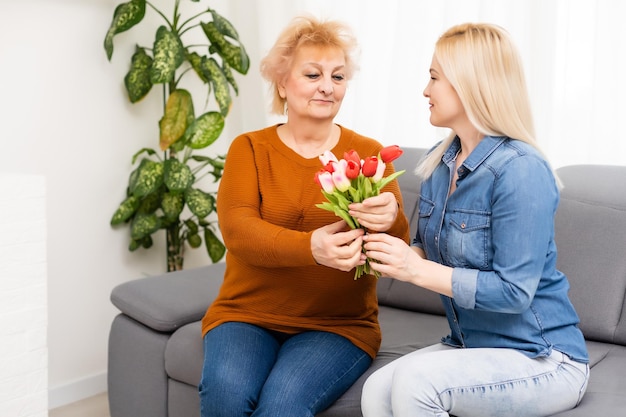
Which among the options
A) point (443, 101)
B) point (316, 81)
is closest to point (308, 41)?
point (316, 81)

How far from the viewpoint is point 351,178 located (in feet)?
5.48

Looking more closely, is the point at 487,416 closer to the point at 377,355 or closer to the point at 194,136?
the point at 377,355

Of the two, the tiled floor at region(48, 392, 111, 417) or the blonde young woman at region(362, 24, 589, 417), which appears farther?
the tiled floor at region(48, 392, 111, 417)

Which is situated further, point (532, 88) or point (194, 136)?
point (194, 136)

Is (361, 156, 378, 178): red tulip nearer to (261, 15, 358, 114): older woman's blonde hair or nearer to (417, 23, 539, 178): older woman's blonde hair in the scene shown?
(417, 23, 539, 178): older woman's blonde hair

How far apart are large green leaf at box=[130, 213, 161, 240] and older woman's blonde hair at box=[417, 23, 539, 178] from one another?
5.77ft

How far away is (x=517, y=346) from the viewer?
5.42 feet

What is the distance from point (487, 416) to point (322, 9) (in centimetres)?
217

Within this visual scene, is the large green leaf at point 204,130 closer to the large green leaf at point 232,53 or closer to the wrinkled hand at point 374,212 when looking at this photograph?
the large green leaf at point 232,53

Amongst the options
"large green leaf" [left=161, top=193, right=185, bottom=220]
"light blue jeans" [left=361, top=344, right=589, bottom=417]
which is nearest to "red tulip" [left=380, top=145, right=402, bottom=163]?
"light blue jeans" [left=361, top=344, right=589, bottom=417]

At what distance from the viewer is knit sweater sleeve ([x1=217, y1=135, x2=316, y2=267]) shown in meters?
1.86

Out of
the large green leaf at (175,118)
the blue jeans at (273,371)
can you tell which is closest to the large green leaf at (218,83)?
the large green leaf at (175,118)

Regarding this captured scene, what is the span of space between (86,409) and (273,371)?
1.50 meters

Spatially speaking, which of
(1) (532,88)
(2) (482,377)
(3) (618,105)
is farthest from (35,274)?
(3) (618,105)
